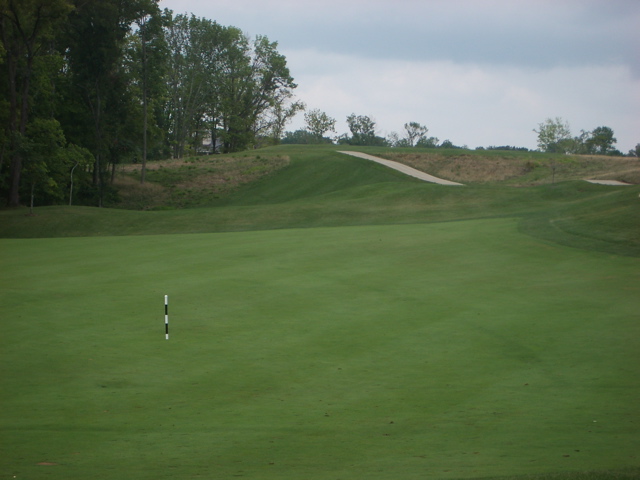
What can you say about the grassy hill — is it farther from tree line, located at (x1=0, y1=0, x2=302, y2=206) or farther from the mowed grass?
tree line, located at (x1=0, y1=0, x2=302, y2=206)

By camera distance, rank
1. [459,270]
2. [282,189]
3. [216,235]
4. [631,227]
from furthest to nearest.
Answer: [282,189]
[216,235]
[631,227]
[459,270]

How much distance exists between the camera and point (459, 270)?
63.6ft

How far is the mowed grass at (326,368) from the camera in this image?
303 inches

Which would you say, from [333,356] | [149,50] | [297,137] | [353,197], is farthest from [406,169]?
[297,137]

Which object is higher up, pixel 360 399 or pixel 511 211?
pixel 511 211

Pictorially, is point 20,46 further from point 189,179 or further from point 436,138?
point 436,138

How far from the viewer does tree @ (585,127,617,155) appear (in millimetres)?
113213

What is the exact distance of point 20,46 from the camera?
4409cm

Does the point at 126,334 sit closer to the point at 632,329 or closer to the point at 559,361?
the point at 559,361

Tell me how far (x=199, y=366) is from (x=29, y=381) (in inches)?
108

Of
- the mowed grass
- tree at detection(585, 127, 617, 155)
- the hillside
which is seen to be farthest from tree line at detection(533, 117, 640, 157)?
the mowed grass

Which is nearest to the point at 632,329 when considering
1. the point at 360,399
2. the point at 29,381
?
the point at 360,399

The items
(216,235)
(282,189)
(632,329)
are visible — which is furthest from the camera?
(282,189)

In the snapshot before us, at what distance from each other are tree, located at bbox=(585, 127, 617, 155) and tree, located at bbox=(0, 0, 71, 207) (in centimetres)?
9390
